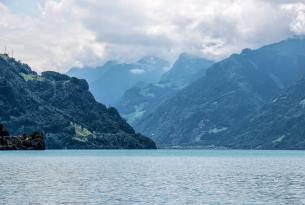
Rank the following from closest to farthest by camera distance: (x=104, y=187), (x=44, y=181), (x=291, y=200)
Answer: (x=291, y=200), (x=104, y=187), (x=44, y=181)

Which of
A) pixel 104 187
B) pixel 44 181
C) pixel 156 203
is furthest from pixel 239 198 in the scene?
pixel 44 181

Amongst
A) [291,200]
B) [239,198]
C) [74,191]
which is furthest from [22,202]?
[291,200]

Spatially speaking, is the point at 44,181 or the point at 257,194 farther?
the point at 44,181

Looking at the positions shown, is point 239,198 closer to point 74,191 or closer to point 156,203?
point 156,203

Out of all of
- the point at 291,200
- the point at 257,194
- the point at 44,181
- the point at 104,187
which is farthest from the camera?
the point at 44,181

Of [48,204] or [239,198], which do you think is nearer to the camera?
[48,204]

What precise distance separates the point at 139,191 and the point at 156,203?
21877 mm

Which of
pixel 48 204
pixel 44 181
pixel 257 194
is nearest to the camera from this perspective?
pixel 48 204

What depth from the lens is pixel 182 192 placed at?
429ft

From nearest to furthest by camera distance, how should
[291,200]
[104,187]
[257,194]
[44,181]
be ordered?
[291,200] → [257,194] → [104,187] → [44,181]

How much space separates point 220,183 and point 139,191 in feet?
108

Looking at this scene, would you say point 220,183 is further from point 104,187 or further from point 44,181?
point 44,181

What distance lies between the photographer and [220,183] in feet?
517

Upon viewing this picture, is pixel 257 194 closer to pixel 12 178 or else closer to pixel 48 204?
pixel 48 204
